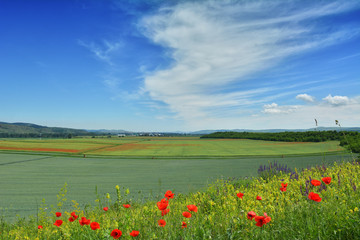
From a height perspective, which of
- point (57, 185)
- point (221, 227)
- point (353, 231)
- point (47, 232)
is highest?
point (353, 231)

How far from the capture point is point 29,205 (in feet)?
34.3

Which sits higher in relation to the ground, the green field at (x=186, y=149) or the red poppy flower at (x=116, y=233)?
the red poppy flower at (x=116, y=233)

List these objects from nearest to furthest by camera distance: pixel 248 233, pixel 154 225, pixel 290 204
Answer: pixel 248 233
pixel 154 225
pixel 290 204

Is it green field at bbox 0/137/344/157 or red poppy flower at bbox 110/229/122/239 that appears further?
green field at bbox 0/137/344/157

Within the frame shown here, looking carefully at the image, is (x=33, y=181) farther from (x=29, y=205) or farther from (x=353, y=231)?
(x=353, y=231)

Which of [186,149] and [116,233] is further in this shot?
[186,149]

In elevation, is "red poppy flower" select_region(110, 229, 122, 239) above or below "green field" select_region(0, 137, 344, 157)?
above

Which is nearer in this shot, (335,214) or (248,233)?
(248,233)

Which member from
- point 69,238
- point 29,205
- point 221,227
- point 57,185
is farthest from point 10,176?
point 221,227

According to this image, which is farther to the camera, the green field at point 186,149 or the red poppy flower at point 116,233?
the green field at point 186,149

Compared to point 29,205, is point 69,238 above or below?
above

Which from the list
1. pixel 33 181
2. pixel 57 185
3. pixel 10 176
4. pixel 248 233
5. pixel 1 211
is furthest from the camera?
pixel 10 176

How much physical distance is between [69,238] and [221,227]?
2919mm

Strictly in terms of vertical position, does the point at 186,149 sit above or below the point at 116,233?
below
